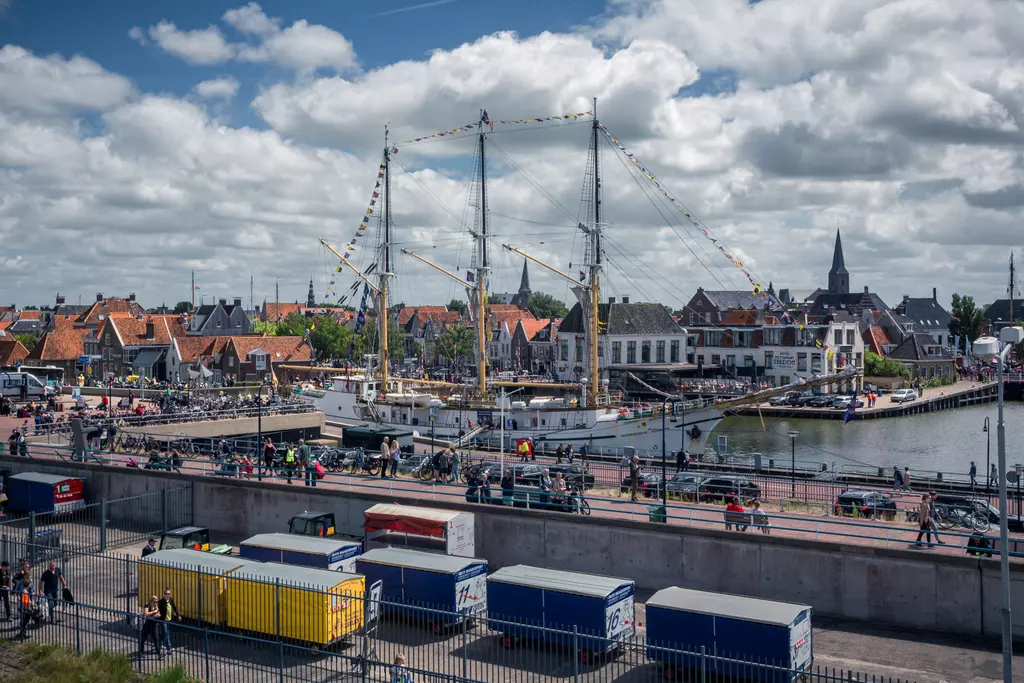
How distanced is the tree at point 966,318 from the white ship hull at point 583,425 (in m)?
83.9

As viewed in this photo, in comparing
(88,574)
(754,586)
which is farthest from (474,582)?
(88,574)

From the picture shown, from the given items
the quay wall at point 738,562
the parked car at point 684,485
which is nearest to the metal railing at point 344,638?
the quay wall at point 738,562

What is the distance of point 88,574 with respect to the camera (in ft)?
86.8

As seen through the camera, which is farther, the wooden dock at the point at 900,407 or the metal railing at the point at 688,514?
the wooden dock at the point at 900,407

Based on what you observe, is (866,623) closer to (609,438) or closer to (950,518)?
(950,518)

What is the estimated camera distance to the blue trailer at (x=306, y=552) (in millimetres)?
23172

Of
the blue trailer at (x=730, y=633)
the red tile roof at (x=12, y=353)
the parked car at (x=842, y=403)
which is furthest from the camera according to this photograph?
the red tile roof at (x=12, y=353)

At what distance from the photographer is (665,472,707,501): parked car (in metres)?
30.6

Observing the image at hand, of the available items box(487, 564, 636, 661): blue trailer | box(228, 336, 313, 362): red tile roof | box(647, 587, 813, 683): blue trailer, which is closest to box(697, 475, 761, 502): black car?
box(487, 564, 636, 661): blue trailer

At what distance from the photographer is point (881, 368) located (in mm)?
101875

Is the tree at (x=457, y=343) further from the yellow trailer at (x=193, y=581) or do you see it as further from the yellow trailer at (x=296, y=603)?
the yellow trailer at (x=296, y=603)

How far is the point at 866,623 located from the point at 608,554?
7306mm

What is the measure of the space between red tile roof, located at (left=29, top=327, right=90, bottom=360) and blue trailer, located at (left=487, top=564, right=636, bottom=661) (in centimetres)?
9027

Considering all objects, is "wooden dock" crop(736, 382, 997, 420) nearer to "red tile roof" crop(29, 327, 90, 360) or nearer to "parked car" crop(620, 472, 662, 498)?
"parked car" crop(620, 472, 662, 498)
